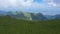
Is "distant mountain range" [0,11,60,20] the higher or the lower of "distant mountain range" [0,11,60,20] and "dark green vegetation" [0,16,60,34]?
the higher

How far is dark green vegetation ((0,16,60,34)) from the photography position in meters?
2.23

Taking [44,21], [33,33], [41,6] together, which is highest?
[41,6]

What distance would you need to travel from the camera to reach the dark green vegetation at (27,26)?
2.23 m

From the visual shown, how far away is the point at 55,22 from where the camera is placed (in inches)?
88.9

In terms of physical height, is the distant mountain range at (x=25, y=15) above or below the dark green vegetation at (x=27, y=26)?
above

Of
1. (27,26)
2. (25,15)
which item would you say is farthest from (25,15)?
(27,26)

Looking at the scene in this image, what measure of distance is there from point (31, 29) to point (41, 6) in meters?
0.33

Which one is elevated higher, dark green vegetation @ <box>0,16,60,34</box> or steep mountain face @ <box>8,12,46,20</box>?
steep mountain face @ <box>8,12,46,20</box>

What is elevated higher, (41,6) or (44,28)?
(41,6)

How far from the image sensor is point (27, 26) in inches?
88.4

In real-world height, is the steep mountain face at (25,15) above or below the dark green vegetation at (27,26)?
above

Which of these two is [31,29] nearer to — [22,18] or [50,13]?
[22,18]

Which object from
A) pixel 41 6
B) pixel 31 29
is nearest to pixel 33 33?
pixel 31 29

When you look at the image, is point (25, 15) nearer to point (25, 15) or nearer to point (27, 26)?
point (25, 15)
